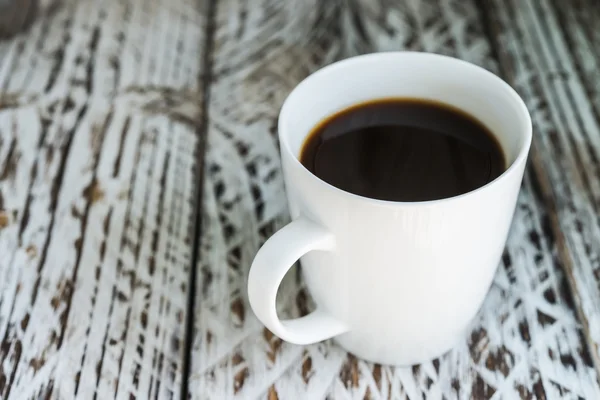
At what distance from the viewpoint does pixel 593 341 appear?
504mm

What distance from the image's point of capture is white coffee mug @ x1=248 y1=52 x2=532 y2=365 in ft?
1.31

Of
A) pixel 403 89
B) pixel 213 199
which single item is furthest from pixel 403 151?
pixel 213 199

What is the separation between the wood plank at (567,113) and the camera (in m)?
0.55

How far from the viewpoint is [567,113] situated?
2.19 ft

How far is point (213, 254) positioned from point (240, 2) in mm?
368

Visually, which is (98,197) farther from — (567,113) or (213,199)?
(567,113)

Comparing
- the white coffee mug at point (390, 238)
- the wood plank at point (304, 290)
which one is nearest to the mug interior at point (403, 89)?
the white coffee mug at point (390, 238)

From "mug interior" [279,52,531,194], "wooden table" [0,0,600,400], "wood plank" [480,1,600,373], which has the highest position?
"mug interior" [279,52,531,194]

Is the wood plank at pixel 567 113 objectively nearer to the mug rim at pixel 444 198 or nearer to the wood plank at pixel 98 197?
the mug rim at pixel 444 198

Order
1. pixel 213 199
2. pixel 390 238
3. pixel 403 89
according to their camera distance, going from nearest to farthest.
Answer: pixel 390 238 < pixel 403 89 < pixel 213 199

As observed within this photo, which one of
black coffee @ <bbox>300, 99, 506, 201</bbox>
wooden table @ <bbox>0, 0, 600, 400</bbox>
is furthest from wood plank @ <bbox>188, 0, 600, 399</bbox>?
black coffee @ <bbox>300, 99, 506, 201</bbox>

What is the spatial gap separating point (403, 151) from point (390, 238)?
0.10 meters

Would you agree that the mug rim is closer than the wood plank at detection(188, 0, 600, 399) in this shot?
Yes

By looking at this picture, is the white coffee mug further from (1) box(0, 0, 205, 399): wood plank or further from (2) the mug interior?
(1) box(0, 0, 205, 399): wood plank
